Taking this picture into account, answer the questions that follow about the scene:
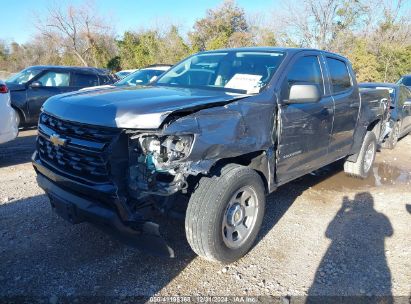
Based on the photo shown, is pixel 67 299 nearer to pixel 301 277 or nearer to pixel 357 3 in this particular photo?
pixel 301 277

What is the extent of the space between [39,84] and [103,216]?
22.6ft

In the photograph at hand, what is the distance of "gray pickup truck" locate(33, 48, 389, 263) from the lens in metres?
2.58

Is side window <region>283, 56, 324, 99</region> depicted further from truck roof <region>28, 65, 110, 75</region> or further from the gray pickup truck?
truck roof <region>28, 65, 110, 75</region>

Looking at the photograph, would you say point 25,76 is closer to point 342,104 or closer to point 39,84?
point 39,84

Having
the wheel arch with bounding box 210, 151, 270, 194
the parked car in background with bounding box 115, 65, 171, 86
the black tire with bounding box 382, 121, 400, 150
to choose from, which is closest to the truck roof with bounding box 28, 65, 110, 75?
the parked car in background with bounding box 115, 65, 171, 86

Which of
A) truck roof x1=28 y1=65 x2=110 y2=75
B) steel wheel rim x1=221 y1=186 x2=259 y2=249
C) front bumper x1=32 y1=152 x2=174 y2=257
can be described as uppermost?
truck roof x1=28 y1=65 x2=110 y2=75

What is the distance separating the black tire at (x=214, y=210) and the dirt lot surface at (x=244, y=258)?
11.3 inches

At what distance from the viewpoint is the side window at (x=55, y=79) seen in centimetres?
862

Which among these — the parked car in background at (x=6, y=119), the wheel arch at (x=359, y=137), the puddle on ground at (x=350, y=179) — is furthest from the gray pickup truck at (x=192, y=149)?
the parked car in background at (x=6, y=119)

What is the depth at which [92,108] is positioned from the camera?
2740 mm

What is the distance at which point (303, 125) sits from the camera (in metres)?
3.73

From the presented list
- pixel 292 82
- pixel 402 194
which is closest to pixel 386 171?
pixel 402 194

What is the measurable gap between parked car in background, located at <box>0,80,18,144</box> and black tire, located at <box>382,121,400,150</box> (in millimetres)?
7858

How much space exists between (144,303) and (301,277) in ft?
4.43
